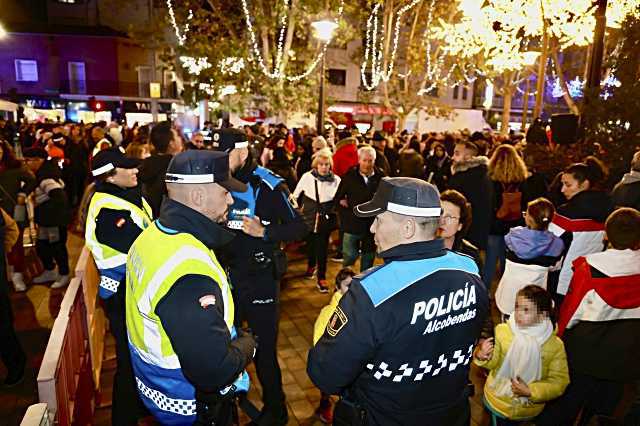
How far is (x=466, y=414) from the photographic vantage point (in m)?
2.41

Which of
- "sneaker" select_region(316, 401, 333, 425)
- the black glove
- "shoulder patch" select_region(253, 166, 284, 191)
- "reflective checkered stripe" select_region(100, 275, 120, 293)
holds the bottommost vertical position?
"sneaker" select_region(316, 401, 333, 425)

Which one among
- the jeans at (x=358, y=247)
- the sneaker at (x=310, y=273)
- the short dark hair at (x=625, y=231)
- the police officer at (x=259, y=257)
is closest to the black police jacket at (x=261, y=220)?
the police officer at (x=259, y=257)

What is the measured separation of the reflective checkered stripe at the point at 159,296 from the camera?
213 cm

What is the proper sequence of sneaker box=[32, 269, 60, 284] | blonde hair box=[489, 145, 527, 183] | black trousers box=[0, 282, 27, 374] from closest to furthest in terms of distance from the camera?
1. black trousers box=[0, 282, 27, 374]
2. blonde hair box=[489, 145, 527, 183]
3. sneaker box=[32, 269, 60, 284]

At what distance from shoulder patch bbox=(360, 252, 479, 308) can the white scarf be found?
5.23ft

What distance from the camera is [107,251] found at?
3.51 m

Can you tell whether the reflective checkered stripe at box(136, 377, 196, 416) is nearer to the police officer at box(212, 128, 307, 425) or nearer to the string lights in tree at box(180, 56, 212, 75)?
the police officer at box(212, 128, 307, 425)

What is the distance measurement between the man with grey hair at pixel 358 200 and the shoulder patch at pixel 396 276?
13.5 feet

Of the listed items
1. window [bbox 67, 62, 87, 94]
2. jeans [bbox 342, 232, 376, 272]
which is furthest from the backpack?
window [bbox 67, 62, 87, 94]

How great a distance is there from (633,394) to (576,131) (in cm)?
467

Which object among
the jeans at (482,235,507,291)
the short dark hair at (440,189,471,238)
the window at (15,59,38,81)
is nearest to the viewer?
the short dark hair at (440,189,471,238)

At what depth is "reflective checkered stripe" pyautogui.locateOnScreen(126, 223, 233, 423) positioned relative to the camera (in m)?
2.13

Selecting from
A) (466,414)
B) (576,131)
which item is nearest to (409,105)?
(576,131)

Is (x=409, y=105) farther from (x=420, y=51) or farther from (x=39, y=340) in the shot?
(x=39, y=340)
